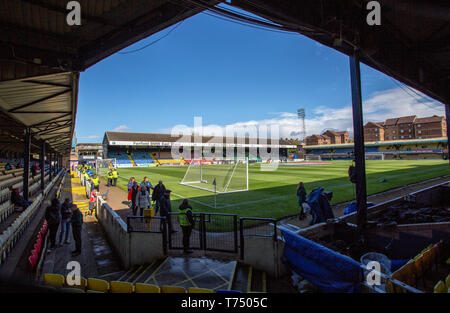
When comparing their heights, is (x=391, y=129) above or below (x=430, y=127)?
above

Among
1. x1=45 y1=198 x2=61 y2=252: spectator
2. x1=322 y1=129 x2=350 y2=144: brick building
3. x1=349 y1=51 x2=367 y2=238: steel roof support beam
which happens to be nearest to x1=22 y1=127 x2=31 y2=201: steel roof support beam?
x1=45 y1=198 x2=61 y2=252: spectator

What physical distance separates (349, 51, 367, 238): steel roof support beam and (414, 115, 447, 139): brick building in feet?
338

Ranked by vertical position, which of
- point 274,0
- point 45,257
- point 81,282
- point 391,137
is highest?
point 391,137

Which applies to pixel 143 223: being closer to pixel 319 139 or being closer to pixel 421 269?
pixel 421 269

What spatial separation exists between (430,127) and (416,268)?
10986 centimetres

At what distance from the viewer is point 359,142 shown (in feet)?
22.6

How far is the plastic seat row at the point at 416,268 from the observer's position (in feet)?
13.2

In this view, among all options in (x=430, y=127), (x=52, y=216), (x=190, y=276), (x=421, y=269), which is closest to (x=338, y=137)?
(x=430, y=127)

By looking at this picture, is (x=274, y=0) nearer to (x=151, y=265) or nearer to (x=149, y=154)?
(x=151, y=265)

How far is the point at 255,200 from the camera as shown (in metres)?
13.5

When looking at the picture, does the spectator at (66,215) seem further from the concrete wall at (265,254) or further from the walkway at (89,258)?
the concrete wall at (265,254)

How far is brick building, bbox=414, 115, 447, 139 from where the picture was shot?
81644 mm

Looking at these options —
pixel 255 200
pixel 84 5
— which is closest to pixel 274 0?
pixel 84 5

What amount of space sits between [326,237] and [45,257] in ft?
27.8
